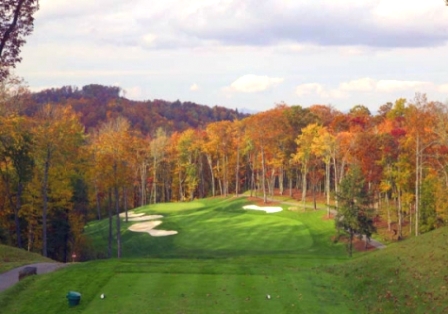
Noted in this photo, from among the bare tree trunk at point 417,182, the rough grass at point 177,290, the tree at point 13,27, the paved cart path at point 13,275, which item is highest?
the tree at point 13,27

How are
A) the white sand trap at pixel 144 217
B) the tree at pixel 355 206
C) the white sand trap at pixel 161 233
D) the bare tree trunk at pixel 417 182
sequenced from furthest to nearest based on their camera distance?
the white sand trap at pixel 144 217 < the white sand trap at pixel 161 233 < the bare tree trunk at pixel 417 182 < the tree at pixel 355 206

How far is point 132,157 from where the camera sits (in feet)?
126

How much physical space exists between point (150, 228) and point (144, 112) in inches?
4216

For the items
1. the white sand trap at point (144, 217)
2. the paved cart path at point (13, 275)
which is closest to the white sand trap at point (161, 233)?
the white sand trap at point (144, 217)

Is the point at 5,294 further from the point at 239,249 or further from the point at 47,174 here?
the point at 239,249

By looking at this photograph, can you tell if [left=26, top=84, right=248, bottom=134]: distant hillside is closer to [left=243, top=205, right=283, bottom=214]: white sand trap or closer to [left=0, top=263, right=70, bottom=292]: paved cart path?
[left=243, top=205, right=283, bottom=214]: white sand trap

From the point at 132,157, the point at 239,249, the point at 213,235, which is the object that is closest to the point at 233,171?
the point at 213,235

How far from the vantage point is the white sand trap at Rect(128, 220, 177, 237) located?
51250 millimetres

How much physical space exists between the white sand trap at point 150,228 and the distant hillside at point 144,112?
72.2 meters

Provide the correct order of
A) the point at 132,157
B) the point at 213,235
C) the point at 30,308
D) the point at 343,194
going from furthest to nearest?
1. the point at 213,235
2. the point at 132,157
3. the point at 343,194
4. the point at 30,308

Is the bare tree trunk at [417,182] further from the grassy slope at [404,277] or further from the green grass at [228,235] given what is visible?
the grassy slope at [404,277]

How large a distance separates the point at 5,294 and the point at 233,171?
70.6m

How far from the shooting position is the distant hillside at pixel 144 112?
476 ft

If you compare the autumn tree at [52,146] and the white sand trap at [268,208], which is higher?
the autumn tree at [52,146]
